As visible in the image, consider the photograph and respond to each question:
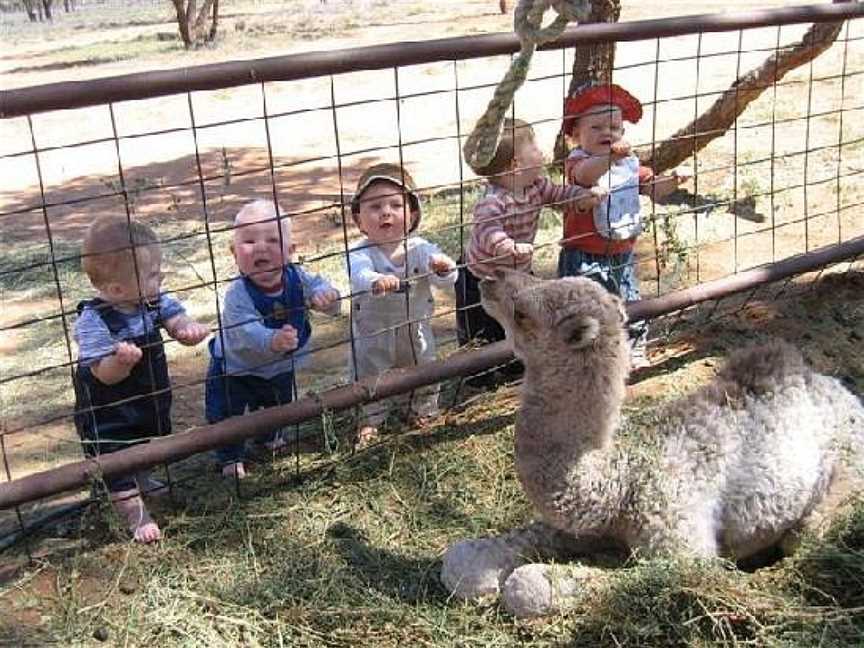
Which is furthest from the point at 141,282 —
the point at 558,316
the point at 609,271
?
the point at 609,271

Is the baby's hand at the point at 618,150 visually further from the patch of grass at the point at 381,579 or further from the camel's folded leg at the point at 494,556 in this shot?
the camel's folded leg at the point at 494,556

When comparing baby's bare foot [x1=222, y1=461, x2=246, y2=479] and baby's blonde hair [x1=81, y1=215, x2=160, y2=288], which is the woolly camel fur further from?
baby's blonde hair [x1=81, y1=215, x2=160, y2=288]

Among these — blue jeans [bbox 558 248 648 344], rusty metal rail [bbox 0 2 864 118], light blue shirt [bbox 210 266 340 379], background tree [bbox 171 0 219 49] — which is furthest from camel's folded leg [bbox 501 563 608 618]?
background tree [bbox 171 0 219 49]

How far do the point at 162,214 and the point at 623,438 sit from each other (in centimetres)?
711

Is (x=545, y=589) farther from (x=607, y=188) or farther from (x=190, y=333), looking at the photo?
(x=607, y=188)

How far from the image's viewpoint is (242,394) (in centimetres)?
432

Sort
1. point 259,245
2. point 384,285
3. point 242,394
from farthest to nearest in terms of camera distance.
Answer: point 242,394, point 259,245, point 384,285

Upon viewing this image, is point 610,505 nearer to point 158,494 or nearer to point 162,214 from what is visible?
point 158,494

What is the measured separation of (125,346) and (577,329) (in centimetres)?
149

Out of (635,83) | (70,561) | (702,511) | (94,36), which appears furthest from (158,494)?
(94,36)

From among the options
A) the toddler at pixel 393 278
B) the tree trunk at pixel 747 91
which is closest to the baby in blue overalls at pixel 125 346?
the toddler at pixel 393 278

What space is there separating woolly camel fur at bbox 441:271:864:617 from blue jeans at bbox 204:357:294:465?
4.52 feet

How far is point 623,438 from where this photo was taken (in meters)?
3.30

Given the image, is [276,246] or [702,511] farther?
[276,246]
